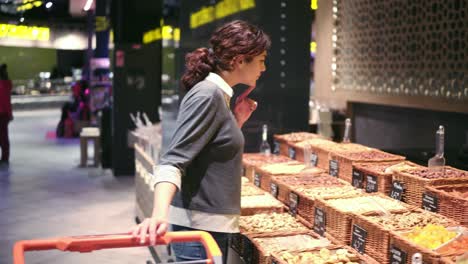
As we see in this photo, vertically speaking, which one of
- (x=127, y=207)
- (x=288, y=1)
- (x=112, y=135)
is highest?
(x=288, y=1)

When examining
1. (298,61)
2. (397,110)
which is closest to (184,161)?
(298,61)

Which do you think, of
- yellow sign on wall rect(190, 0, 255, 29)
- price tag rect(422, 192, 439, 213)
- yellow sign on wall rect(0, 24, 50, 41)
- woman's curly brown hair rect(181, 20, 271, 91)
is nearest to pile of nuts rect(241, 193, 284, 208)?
price tag rect(422, 192, 439, 213)

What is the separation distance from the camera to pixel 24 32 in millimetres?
22250

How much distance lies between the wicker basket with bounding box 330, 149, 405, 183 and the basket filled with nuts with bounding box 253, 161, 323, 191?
0.51 feet

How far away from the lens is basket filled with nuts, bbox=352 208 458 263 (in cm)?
236

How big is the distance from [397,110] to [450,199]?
248cm

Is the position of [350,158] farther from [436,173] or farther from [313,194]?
[436,173]

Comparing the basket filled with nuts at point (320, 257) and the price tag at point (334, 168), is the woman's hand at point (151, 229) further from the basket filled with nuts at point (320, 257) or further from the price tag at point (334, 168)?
the price tag at point (334, 168)

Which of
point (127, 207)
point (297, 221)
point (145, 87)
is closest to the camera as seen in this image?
point (297, 221)

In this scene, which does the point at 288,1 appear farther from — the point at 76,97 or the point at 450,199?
the point at 76,97

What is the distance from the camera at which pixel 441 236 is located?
2.22 metres

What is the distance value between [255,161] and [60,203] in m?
4.68

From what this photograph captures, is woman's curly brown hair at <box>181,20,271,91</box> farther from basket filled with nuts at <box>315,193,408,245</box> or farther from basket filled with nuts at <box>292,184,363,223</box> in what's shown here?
basket filled with nuts at <box>292,184,363,223</box>

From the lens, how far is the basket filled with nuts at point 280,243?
8.27 feet
